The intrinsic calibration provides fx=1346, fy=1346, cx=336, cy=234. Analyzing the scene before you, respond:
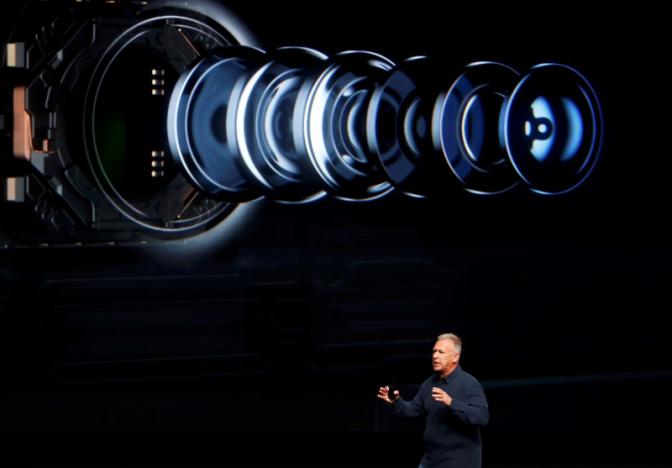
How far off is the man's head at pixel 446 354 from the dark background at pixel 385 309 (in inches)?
104

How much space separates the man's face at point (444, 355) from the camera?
5.56 meters

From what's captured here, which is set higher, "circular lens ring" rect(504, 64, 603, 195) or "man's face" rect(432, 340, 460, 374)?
"circular lens ring" rect(504, 64, 603, 195)

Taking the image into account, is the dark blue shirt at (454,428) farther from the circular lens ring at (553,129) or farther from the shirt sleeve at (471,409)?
the circular lens ring at (553,129)

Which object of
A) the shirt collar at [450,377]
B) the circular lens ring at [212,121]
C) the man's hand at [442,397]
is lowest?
the man's hand at [442,397]

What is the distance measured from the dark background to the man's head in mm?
2649

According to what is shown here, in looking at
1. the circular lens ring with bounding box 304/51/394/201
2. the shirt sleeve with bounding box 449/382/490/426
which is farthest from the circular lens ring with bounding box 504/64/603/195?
the shirt sleeve with bounding box 449/382/490/426

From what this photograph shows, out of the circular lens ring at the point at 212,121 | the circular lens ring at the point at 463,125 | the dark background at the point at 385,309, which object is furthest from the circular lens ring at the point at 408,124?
the circular lens ring at the point at 212,121

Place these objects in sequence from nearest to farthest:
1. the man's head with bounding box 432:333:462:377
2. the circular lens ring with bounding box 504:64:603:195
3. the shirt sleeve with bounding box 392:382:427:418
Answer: the man's head with bounding box 432:333:462:377
the shirt sleeve with bounding box 392:382:427:418
the circular lens ring with bounding box 504:64:603:195

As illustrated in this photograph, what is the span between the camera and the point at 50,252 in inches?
301

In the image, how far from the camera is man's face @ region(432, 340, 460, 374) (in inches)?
219

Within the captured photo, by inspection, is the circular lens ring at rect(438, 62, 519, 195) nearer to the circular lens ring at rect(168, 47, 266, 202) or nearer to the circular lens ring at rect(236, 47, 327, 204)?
the circular lens ring at rect(236, 47, 327, 204)

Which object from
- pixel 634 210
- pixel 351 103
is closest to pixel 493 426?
pixel 634 210

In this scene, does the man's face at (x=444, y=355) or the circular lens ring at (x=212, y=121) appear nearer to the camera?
the man's face at (x=444, y=355)

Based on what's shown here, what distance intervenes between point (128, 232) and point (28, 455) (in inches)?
59.4
